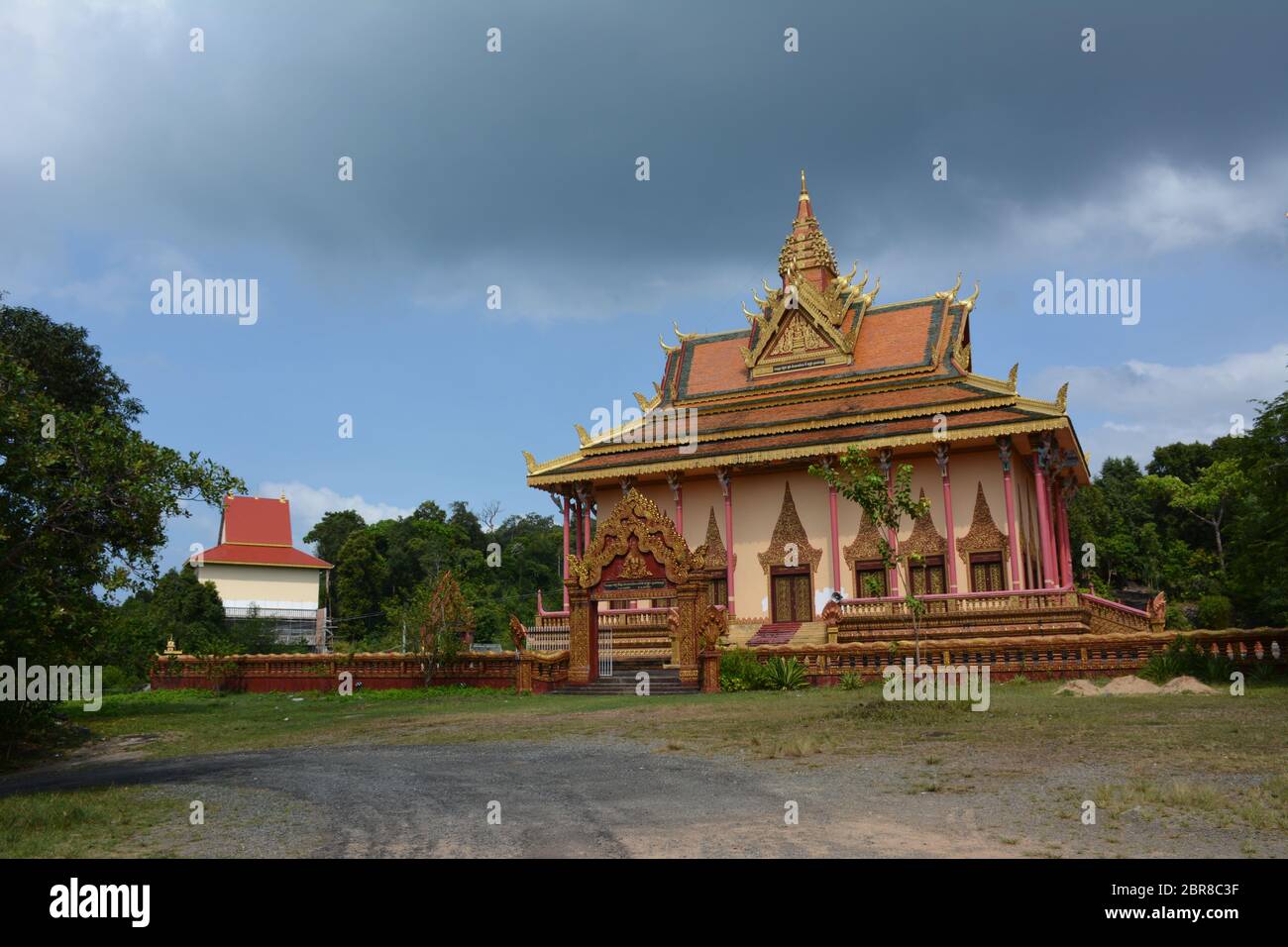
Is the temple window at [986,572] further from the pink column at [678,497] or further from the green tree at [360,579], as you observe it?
the green tree at [360,579]

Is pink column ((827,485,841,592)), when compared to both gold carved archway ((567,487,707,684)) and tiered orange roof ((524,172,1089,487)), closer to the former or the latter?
tiered orange roof ((524,172,1089,487))

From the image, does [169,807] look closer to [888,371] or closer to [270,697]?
[270,697]

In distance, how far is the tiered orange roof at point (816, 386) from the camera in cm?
2566

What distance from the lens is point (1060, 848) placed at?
534 centimetres

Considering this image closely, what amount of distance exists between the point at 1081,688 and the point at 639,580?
29.0 feet

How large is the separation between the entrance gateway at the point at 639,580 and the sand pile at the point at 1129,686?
7.34 meters

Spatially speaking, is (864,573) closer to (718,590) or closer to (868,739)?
(718,590)

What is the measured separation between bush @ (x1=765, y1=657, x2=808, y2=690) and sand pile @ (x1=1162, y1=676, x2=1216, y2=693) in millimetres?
6396

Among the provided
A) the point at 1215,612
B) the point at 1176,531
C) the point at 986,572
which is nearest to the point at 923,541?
the point at 986,572

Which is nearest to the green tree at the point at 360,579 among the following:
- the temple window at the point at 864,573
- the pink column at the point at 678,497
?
the pink column at the point at 678,497

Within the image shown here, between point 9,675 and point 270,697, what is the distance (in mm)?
10668

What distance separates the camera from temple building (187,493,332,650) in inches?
2110

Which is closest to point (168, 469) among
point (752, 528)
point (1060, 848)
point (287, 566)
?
point (1060, 848)

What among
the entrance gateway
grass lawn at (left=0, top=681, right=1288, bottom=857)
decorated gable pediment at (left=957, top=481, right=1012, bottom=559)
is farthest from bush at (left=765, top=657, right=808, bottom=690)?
decorated gable pediment at (left=957, top=481, right=1012, bottom=559)
